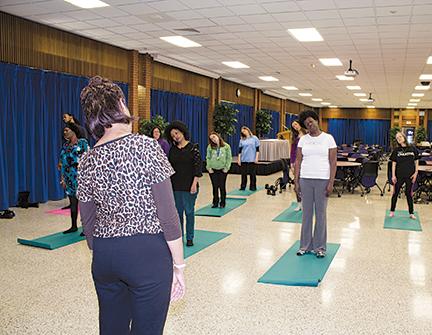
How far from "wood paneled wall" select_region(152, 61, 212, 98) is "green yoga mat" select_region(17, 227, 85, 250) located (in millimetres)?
6895

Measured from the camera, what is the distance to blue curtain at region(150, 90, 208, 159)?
1241 cm

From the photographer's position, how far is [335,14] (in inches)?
282

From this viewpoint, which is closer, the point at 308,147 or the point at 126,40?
the point at 308,147

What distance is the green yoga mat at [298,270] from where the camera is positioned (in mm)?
4324

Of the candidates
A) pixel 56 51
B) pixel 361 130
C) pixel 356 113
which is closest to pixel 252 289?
pixel 56 51

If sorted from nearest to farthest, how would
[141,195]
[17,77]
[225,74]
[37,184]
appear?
[141,195]
[17,77]
[37,184]
[225,74]

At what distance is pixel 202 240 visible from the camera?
595cm

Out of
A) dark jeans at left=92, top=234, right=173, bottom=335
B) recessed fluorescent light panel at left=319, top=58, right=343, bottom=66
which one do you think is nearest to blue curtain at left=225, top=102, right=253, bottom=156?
recessed fluorescent light panel at left=319, top=58, right=343, bottom=66

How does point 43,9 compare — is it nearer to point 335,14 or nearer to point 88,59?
point 88,59

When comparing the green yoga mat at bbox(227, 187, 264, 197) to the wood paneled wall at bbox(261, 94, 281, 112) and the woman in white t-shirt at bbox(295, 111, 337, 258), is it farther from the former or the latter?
the wood paneled wall at bbox(261, 94, 281, 112)

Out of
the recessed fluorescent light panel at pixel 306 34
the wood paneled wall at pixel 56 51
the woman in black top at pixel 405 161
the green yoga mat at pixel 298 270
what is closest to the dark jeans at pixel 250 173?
the recessed fluorescent light panel at pixel 306 34

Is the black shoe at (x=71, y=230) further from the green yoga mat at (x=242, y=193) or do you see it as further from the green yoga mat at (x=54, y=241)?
the green yoga mat at (x=242, y=193)

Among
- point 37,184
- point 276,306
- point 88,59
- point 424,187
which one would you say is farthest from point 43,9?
point 424,187

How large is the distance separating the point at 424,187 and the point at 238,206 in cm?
437
